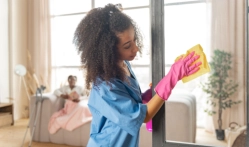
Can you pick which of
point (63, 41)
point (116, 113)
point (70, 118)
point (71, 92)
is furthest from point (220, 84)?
point (63, 41)

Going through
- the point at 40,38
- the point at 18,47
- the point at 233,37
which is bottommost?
the point at 233,37

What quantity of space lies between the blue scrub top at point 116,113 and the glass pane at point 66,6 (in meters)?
3.07

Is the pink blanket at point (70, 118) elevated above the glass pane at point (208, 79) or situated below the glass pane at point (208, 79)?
below

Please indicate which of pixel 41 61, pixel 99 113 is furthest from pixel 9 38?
pixel 99 113

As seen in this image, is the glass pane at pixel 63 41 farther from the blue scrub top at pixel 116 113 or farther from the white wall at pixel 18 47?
the blue scrub top at pixel 116 113

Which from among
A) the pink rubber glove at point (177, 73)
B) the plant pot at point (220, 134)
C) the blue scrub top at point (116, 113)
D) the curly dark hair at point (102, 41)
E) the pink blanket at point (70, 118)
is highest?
the curly dark hair at point (102, 41)

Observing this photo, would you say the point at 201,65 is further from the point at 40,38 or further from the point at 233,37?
the point at 40,38

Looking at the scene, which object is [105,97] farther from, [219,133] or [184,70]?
[219,133]

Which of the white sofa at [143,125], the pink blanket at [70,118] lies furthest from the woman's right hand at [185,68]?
the pink blanket at [70,118]

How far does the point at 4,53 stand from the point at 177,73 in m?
3.29

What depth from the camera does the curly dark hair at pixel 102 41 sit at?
879mm

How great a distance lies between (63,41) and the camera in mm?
3965

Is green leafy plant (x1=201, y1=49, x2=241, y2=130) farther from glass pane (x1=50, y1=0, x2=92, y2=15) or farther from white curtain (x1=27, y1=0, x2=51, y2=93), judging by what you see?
white curtain (x1=27, y1=0, x2=51, y2=93)

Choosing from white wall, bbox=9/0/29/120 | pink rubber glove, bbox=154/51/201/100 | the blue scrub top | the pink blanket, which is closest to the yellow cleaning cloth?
pink rubber glove, bbox=154/51/201/100
